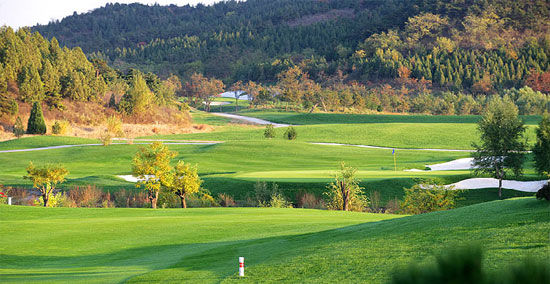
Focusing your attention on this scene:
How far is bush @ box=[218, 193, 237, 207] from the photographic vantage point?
28.7 metres

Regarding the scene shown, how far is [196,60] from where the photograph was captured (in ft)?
548

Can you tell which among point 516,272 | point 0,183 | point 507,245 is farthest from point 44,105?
point 516,272

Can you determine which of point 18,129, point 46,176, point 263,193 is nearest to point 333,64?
point 18,129

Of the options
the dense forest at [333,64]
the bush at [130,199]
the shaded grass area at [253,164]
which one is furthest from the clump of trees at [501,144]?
the dense forest at [333,64]

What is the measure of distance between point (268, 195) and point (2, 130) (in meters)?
44.7

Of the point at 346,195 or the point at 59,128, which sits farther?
the point at 59,128

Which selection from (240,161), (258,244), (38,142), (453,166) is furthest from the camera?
(38,142)

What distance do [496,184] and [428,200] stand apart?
832 centimetres

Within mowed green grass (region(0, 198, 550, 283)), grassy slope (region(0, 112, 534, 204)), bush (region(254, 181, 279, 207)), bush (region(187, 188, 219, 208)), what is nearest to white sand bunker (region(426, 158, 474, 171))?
grassy slope (region(0, 112, 534, 204))

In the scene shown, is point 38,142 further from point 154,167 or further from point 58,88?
point 154,167

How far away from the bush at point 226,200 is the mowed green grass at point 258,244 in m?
9.50

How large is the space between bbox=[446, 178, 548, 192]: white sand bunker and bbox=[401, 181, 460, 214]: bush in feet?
18.0

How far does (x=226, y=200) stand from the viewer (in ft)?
94.7

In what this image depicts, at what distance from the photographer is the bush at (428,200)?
23.7 meters
